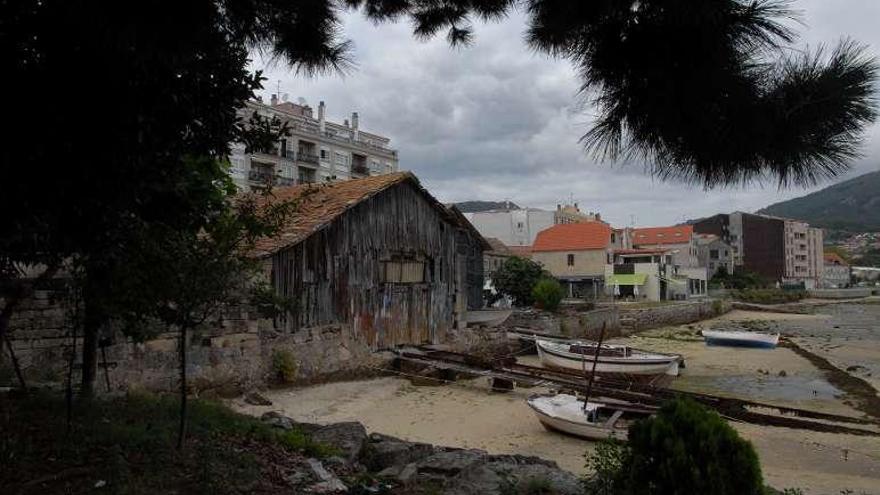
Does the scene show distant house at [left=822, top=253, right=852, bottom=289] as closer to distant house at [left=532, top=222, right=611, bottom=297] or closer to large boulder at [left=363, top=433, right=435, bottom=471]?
distant house at [left=532, top=222, right=611, bottom=297]

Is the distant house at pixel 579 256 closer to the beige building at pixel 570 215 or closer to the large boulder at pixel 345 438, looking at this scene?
the beige building at pixel 570 215

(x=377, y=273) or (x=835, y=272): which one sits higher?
(x=835, y=272)

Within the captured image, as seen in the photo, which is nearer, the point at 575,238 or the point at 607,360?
the point at 607,360

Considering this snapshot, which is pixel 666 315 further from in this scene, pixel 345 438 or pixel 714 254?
pixel 714 254

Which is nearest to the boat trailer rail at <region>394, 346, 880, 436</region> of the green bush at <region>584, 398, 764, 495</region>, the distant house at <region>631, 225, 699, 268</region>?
the green bush at <region>584, 398, 764, 495</region>

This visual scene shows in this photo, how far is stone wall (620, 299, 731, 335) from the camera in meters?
35.1

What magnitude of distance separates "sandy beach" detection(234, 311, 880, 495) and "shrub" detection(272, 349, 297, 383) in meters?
0.34

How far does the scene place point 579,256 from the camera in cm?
5816

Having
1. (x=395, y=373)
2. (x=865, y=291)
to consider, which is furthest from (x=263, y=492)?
Answer: (x=865, y=291)

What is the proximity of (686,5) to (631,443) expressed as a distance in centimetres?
268

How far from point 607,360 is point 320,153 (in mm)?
46664

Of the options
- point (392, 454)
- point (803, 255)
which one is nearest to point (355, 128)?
point (392, 454)

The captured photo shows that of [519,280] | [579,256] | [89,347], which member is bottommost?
[89,347]

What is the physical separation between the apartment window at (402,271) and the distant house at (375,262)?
0.03 meters
